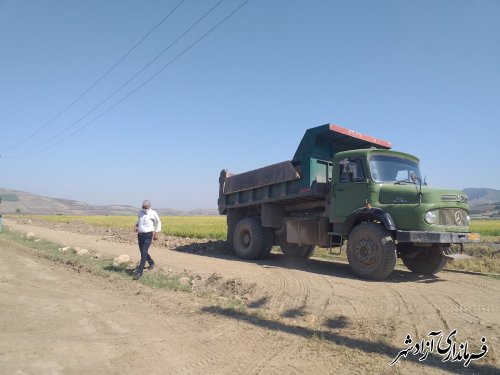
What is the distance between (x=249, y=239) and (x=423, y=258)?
17.2 feet

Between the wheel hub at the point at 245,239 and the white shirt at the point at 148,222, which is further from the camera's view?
the wheel hub at the point at 245,239

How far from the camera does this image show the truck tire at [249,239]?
1203 centimetres

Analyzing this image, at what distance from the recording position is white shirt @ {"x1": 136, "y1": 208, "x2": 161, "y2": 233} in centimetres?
895

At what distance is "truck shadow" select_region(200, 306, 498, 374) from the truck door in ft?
13.2

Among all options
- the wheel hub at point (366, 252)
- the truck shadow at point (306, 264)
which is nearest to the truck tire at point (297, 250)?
the truck shadow at point (306, 264)

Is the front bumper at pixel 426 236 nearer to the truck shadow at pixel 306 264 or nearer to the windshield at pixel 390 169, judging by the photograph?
the truck shadow at pixel 306 264

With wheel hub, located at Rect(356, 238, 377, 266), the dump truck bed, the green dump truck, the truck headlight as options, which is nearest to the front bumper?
the green dump truck

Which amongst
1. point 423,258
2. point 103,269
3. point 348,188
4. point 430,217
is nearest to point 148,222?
point 103,269

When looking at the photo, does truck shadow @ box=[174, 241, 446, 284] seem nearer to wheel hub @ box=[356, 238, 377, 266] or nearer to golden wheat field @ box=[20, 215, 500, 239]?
wheel hub @ box=[356, 238, 377, 266]

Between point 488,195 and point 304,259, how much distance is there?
165 metres

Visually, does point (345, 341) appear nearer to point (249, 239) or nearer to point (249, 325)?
point (249, 325)

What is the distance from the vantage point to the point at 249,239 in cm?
1236

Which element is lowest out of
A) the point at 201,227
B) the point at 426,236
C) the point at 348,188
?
the point at 426,236

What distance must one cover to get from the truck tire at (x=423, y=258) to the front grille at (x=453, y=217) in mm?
722
